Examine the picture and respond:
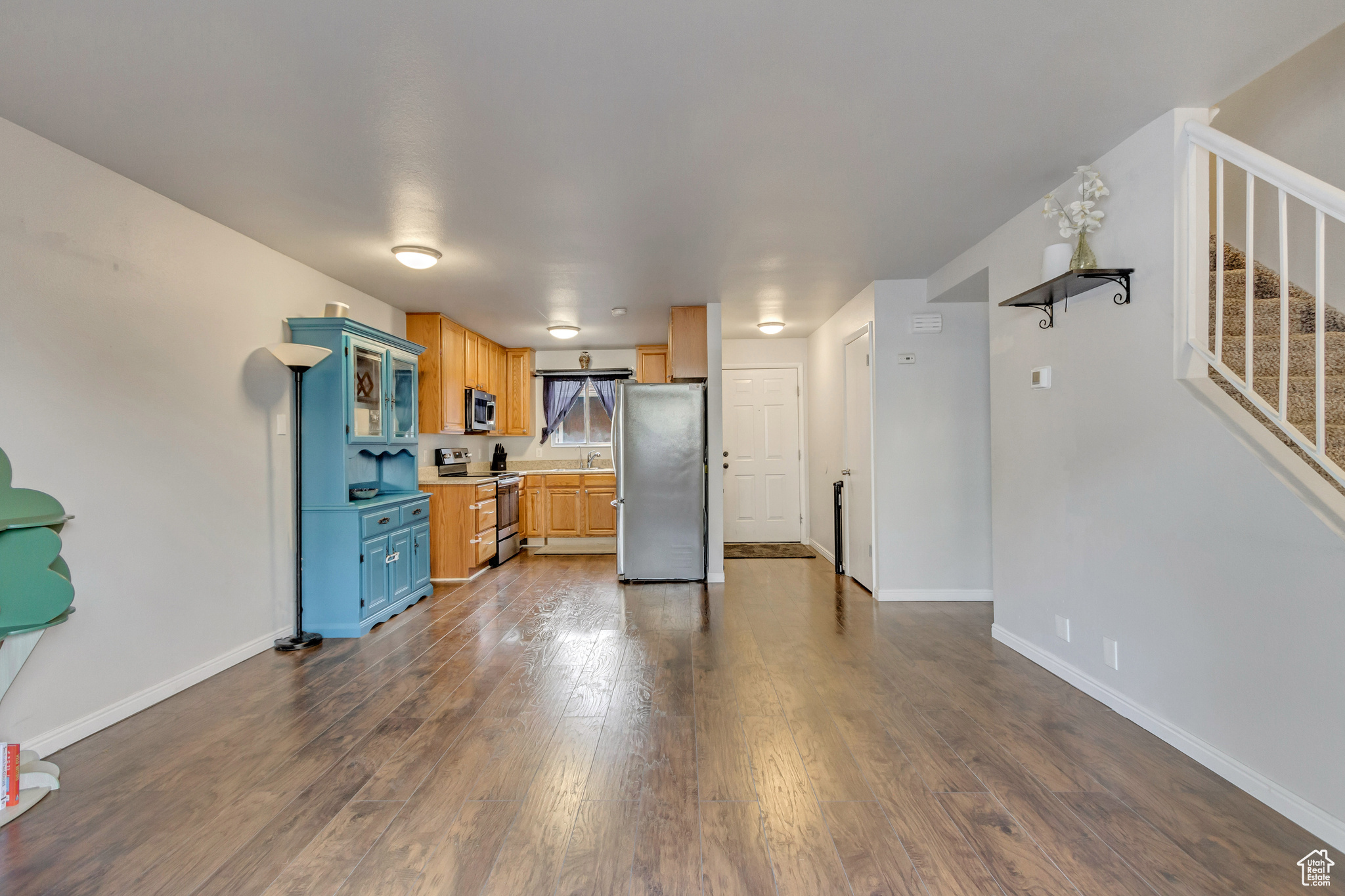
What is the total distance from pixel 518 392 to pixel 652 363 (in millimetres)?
1649

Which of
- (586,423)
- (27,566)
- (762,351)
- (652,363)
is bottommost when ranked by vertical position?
(27,566)

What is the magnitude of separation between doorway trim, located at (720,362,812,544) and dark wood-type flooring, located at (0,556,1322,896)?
3.73 m

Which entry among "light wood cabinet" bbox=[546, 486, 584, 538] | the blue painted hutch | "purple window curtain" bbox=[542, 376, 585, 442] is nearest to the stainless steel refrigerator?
"light wood cabinet" bbox=[546, 486, 584, 538]

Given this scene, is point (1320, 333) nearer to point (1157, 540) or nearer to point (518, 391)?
point (1157, 540)

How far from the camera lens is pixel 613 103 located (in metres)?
2.21

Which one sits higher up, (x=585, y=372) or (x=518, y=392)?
(x=585, y=372)

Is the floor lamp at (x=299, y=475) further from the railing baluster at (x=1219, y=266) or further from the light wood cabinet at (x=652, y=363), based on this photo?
the railing baluster at (x=1219, y=266)

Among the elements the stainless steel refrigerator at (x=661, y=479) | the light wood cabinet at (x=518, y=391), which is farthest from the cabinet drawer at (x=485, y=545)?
the light wood cabinet at (x=518, y=391)

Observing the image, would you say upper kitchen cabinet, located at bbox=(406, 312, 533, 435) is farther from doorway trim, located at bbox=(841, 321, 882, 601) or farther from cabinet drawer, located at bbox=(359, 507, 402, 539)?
doorway trim, located at bbox=(841, 321, 882, 601)

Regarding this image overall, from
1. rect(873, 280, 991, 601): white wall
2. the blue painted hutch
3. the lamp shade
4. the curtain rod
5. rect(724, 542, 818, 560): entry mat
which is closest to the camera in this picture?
the lamp shade

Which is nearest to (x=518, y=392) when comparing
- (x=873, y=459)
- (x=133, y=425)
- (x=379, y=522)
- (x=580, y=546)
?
(x=580, y=546)

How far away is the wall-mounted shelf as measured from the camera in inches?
100

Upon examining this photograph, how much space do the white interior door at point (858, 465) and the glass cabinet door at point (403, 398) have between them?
142 inches

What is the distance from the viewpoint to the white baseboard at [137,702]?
239 cm
